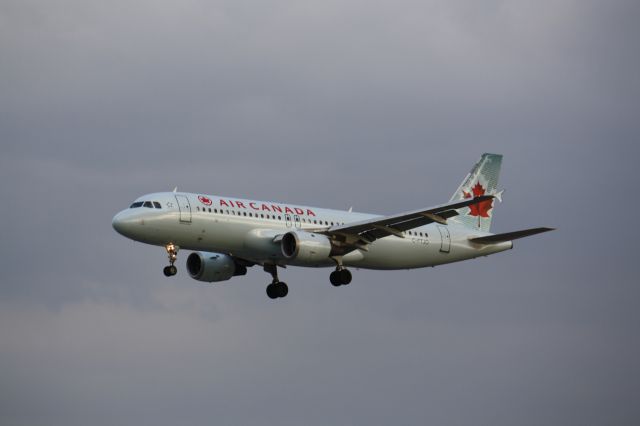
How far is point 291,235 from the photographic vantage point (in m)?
67.9

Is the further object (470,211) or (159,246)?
(470,211)

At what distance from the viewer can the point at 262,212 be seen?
6881cm

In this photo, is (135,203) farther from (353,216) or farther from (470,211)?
(470,211)

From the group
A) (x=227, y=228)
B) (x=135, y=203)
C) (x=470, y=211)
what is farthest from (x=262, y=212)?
(x=470, y=211)

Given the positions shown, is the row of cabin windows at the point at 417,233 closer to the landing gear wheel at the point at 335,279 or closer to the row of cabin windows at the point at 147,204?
the landing gear wheel at the point at 335,279

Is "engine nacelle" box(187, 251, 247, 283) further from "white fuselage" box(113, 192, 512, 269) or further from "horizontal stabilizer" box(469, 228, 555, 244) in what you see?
"horizontal stabilizer" box(469, 228, 555, 244)

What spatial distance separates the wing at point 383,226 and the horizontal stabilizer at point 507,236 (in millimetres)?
Answer: 4724

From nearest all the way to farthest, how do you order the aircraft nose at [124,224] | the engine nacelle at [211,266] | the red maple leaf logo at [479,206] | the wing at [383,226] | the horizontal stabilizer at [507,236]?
1. the aircraft nose at [124,224]
2. the wing at [383,226]
3. the horizontal stabilizer at [507,236]
4. the engine nacelle at [211,266]
5. the red maple leaf logo at [479,206]

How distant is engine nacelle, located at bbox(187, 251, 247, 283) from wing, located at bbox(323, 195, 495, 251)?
661 cm

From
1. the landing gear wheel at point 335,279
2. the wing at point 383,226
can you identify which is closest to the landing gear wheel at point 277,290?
the landing gear wheel at point 335,279

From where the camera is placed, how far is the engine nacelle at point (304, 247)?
222 feet

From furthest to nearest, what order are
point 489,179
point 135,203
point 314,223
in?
point 489,179 < point 314,223 < point 135,203

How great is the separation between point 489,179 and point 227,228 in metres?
22.3

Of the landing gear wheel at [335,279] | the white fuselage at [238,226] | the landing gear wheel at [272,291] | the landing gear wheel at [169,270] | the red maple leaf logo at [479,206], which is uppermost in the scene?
the red maple leaf logo at [479,206]
